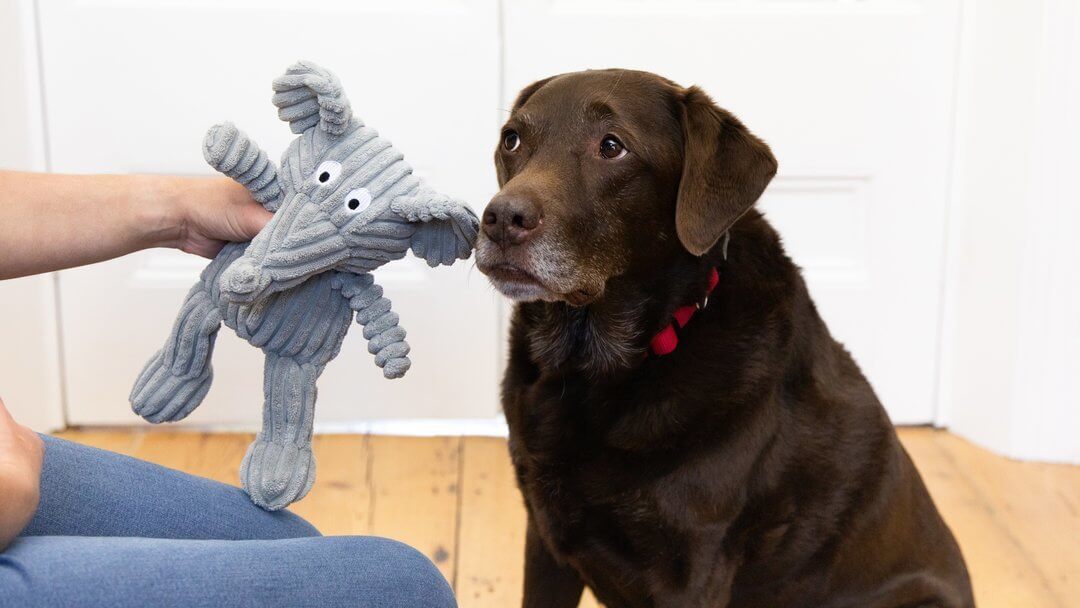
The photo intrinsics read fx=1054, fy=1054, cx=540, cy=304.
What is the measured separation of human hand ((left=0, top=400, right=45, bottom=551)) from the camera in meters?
0.89

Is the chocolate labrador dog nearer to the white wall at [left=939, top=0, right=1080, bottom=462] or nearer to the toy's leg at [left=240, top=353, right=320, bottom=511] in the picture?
the toy's leg at [left=240, top=353, right=320, bottom=511]

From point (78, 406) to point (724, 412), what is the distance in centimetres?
195

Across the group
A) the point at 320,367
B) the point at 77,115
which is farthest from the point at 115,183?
the point at 77,115

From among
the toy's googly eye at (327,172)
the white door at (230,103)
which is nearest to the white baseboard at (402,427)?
the white door at (230,103)

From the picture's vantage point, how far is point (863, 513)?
5.07 ft

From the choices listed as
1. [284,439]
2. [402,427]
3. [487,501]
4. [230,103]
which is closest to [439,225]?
[284,439]

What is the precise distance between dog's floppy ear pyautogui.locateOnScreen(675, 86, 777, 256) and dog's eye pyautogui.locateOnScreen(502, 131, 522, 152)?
0.78 feet

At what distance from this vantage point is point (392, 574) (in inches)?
43.6

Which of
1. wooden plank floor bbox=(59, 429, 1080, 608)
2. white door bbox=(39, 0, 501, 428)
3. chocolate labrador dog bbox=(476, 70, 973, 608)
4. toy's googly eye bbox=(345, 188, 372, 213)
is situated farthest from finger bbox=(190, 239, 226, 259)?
white door bbox=(39, 0, 501, 428)

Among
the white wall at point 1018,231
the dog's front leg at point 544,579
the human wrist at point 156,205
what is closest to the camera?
the human wrist at point 156,205

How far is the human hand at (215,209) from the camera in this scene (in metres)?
1.34

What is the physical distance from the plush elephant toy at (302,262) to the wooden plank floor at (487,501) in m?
0.80

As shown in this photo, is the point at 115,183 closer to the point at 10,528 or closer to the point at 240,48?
the point at 10,528

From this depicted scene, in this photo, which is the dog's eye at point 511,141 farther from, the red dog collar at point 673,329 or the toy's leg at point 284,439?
the toy's leg at point 284,439
